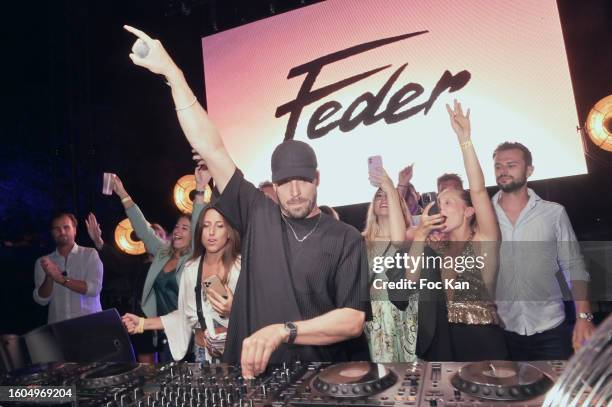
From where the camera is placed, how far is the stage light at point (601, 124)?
312cm

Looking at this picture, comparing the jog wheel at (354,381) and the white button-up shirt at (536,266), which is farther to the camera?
the white button-up shirt at (536,266)

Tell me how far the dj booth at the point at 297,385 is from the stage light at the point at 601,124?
233 centimetres

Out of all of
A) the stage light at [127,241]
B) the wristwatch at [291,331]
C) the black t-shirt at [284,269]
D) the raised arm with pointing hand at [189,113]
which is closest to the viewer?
the wristwatch at [291,331]

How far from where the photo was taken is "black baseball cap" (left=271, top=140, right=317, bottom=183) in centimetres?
243

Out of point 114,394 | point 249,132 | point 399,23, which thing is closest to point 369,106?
point 399,23

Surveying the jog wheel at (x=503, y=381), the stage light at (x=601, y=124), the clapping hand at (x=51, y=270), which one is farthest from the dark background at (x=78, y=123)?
the jog wheel at (x=503, y=381)

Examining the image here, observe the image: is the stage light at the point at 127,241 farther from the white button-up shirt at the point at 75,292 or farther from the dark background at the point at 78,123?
the white button-up shirt at the point at 75,292

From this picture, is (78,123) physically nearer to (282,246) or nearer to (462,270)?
(282,246)

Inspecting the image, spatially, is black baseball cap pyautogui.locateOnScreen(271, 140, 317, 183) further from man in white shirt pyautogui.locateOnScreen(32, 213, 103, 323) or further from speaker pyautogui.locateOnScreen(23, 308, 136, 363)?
man in white shirt pyautogui.locateOnScreen(32, 213, 103, 323)

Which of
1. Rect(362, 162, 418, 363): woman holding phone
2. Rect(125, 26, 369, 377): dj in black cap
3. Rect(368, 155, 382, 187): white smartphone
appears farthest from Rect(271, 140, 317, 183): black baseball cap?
Rect(368, 155, 382, 187): white smartphone

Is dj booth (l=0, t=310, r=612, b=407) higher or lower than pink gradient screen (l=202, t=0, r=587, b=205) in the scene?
lower

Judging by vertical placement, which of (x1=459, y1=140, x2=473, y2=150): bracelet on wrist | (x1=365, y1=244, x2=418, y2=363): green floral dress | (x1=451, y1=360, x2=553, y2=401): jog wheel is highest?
(x1=459, y1=140, x2=473, y2=150): bracelet on wrist

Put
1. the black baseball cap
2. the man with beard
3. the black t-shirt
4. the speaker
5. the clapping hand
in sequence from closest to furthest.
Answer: the speaker, the black t-shirt, the black baseball cap, the man with beard, the clapping hand

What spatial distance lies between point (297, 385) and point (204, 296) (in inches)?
60.6
